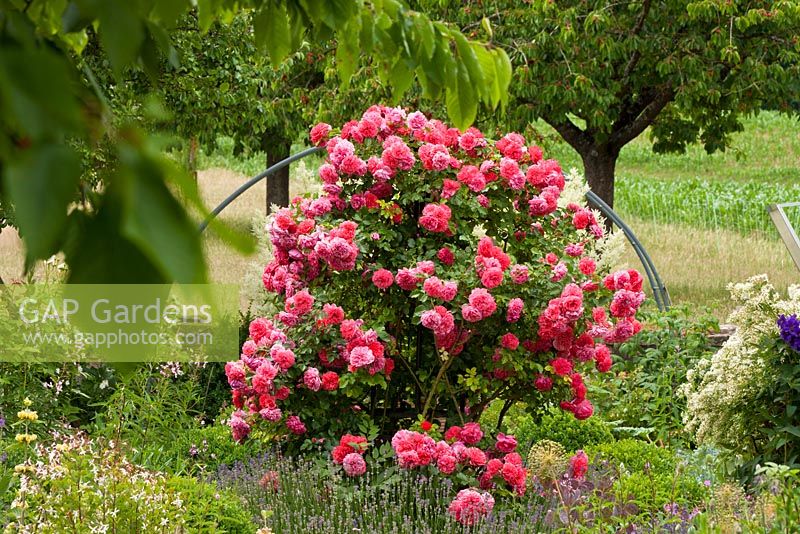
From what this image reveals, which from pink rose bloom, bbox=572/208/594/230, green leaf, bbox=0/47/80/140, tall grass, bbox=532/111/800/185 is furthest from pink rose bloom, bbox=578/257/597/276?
tall grass, bbox=532/111/800/185

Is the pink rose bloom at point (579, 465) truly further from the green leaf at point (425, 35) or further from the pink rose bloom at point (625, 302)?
the green leaf at point (425, 35)

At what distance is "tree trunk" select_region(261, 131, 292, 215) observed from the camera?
14.3 m

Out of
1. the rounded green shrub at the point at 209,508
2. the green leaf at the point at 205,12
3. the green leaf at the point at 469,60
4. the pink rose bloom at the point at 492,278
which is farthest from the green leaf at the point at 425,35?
the pink rose bloom at the point at 492,278

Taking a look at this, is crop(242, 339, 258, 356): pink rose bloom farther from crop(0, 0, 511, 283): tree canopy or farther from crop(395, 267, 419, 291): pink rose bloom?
crop(0, 0, 511, 283): tree canopy

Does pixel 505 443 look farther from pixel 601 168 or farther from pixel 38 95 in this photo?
pixel 601 168

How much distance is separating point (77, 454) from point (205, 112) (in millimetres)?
5371

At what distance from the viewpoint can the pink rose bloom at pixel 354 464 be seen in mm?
4520

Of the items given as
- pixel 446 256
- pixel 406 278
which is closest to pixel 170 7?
pixel 406 278

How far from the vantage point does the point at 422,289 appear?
15.2 feet

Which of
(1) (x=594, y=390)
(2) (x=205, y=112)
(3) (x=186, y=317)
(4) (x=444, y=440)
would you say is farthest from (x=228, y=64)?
(4) (x=444, y=440)

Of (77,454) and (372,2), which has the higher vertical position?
(372,2)

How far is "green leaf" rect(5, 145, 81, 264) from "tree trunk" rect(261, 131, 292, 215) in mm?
13351

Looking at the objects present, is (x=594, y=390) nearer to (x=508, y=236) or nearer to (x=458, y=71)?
(x=508, y=236)

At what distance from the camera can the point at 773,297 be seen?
496cm
